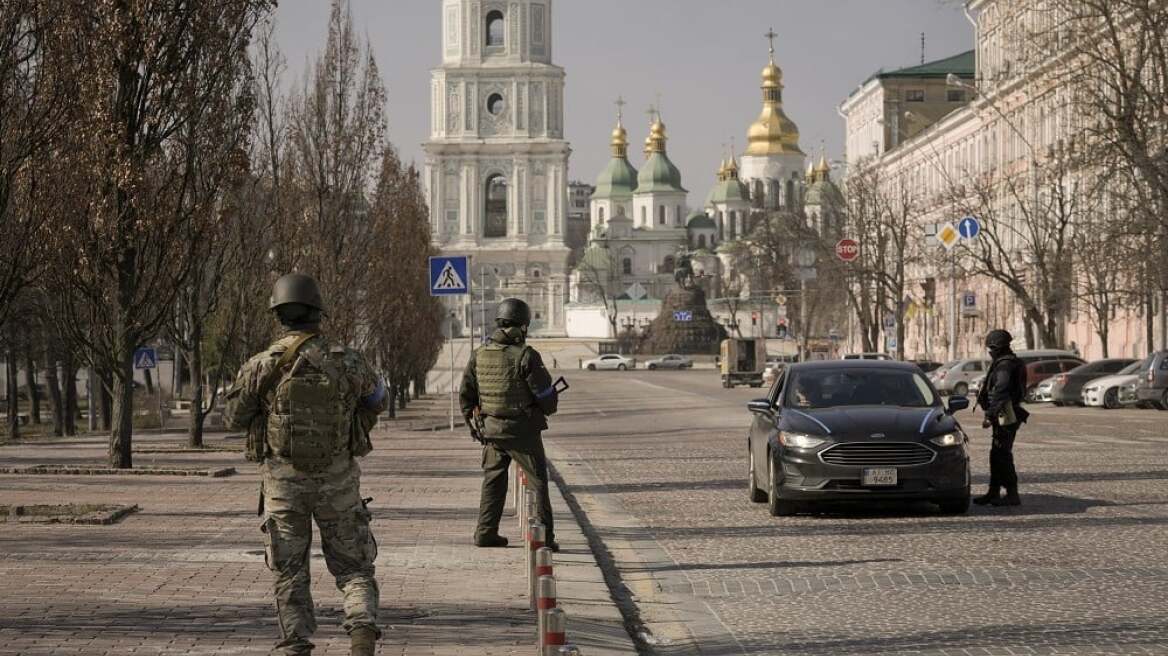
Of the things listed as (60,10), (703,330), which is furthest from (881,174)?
(60,10)

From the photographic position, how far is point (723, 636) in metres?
11.5

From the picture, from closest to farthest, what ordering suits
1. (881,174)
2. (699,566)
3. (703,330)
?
(699,566) < (881,174) < (703,330)

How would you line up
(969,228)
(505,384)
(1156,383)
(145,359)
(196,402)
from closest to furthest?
(505,384), (196,402), (1156,383), (145,359), (969,228)

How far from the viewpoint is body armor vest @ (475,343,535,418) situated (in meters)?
15.1

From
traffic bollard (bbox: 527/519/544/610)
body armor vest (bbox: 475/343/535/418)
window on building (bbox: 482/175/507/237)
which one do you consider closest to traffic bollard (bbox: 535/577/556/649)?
traffic bollard (bbox: 527/519/544/610)

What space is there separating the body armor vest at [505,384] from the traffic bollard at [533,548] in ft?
8.87

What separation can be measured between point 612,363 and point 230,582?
12668 centimetres

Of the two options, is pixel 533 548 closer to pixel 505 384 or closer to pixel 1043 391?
pixel 505 384

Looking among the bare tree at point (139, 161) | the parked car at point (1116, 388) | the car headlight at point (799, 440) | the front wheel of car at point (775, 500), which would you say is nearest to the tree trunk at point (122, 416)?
the bare tree at point (139, 161)

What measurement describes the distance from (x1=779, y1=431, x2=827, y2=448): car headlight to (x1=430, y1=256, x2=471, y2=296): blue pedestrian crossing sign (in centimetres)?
1729

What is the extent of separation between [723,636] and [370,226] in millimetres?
35550

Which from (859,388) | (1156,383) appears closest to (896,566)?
(859,388)

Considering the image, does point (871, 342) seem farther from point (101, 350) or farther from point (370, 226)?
point (101, 350)

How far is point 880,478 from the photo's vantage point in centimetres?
1828
